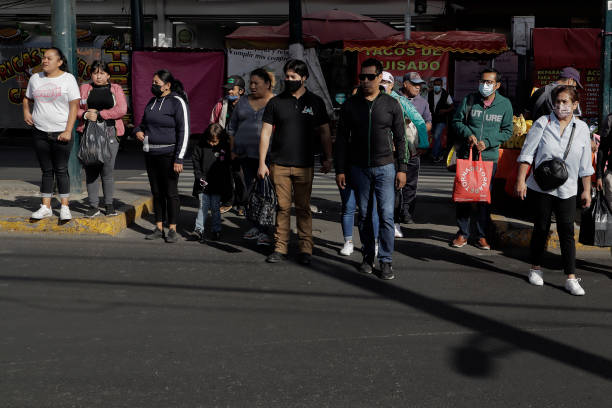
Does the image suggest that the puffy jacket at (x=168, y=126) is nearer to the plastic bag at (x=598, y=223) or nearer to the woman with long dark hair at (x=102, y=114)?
the woman with long dark hair at (x=102, y=114)

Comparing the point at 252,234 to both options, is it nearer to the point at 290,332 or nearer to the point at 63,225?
the point at 63,225

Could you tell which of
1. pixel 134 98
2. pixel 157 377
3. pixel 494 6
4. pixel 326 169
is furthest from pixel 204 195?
pixel 494 6

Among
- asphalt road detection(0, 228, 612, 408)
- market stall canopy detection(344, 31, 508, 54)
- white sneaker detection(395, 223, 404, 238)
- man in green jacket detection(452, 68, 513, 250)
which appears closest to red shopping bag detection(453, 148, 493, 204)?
man in green jacket detection(452, 68, 513, 250)

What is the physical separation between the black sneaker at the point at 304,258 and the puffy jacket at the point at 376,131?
0.99 metres

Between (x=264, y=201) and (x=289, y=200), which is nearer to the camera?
(x=289, y=200)

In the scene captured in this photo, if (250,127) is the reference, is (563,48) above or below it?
above

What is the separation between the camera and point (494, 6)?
85.9 ft

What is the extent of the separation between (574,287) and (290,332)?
8.33 ft

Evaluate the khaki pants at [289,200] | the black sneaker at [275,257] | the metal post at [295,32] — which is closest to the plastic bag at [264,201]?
the khaki pants at [289,200]

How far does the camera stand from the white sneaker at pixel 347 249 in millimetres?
8205

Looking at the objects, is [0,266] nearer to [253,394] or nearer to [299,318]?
[299,318]

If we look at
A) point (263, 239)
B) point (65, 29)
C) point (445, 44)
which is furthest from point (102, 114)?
point (445, 44)

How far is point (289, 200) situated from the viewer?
25.8 ft

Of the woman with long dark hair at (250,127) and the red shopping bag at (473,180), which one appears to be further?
the woman with long dark hair at (250,127)
